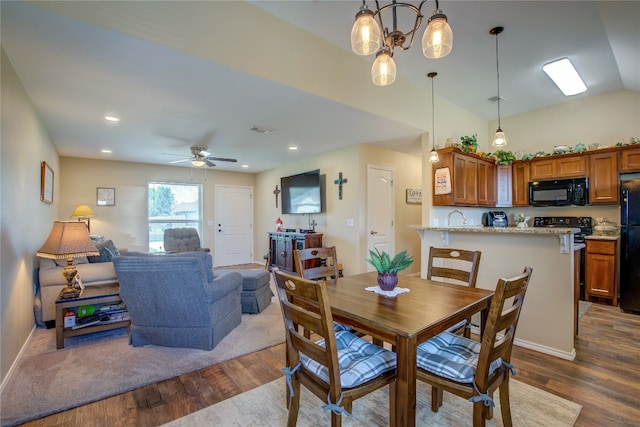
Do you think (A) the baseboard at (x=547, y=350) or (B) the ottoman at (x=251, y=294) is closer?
(A) the baseboard at (x=547, y=350)

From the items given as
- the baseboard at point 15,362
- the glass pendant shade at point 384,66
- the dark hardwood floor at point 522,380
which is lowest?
the dark hardwood floor at point 522,380

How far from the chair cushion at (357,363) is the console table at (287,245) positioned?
3.76 m

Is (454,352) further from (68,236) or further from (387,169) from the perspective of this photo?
(387,169)

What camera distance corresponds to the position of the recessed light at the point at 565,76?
3.66 metres

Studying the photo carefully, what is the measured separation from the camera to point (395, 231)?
18.5ft

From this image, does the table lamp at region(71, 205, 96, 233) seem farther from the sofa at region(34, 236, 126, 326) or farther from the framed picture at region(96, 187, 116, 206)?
the sofa at region(34, 236, 126, 326)

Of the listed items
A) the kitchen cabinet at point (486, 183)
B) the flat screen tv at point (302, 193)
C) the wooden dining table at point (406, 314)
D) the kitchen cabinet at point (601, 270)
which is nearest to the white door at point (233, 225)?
the flat screen tv at point (302, 193)

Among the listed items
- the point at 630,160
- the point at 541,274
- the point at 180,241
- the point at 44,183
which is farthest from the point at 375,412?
the point at 180,241

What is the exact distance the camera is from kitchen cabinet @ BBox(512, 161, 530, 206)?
5121 millimetres

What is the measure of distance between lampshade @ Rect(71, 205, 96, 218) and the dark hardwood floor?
4.94 metres

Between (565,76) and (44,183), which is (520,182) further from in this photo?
(44,183)

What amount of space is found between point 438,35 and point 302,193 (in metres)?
4.62

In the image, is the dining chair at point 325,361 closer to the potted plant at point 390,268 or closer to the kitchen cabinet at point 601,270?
the potted plant at point 390,268

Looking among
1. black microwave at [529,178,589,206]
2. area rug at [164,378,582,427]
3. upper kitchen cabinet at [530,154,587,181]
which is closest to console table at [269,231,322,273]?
area rug at [164,378,582,427]
